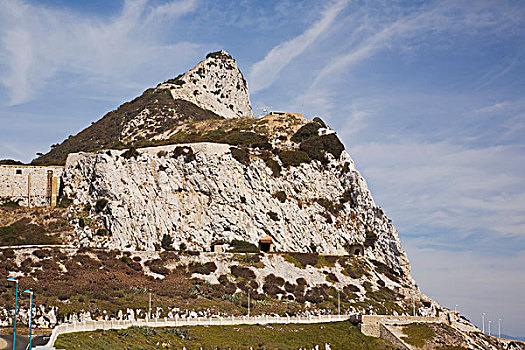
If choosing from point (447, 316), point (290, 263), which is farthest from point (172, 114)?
point (447, 316)

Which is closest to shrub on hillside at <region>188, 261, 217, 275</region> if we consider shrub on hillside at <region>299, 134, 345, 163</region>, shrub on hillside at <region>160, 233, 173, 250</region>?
shrub on hillside at <region>160, 233, 173, 250</region>

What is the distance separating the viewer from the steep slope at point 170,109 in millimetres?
140875

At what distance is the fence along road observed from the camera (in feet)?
168

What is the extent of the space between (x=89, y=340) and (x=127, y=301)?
20734mm

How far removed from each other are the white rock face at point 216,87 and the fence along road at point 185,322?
321ft

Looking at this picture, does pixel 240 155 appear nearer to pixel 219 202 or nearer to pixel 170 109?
pixel 219 202

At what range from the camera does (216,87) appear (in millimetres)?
171250

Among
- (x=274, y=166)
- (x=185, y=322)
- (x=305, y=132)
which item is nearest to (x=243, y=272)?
(x=185, y=322)

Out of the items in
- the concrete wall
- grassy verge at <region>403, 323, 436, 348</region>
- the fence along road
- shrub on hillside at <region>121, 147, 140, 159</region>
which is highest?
shrub on hillside at <region>121, 147, 140, 159</region>

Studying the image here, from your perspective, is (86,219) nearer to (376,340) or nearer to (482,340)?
(376,340)

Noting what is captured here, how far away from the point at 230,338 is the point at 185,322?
5.05 metres

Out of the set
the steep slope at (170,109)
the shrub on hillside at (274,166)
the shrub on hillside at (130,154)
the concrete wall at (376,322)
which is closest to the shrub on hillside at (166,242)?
the shrub on hillside at (130,154)

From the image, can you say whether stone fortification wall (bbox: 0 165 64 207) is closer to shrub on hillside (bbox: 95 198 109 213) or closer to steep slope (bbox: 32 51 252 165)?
shrub on hillside (bbox: 95 198 109 213)

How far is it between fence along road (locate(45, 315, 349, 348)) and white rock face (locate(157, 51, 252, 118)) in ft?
321
